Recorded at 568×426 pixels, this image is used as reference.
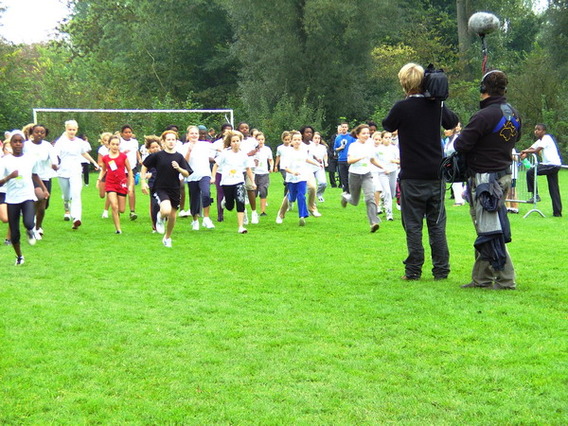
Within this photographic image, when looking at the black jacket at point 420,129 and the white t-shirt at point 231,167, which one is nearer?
the black jacket at point 420,129

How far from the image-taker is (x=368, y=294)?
9117 millimetres

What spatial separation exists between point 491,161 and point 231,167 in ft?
23.6

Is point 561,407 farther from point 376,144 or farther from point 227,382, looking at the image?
point 376,144

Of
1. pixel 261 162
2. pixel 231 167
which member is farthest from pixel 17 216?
pixel 261 162

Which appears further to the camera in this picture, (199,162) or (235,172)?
(199,162)

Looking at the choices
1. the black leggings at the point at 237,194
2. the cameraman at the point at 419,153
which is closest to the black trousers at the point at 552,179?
the black leggings at the point at 237,194

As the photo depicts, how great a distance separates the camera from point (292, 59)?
46.3 meters

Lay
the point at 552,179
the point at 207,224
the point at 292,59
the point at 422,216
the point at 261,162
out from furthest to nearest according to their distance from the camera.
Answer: the point at 292,59 < the point at 261,162 < the point at 552,179 < the point at 207,224 < the point at 422,216

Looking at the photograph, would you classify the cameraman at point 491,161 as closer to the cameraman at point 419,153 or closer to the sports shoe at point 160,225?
the cameraman at point 419,153

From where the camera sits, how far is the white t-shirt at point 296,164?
16.4 m

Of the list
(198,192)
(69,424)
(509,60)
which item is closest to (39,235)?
(198,192)

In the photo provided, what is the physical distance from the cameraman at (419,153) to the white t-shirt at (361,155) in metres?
5.04

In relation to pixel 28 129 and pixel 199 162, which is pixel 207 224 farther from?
pixel 28 129

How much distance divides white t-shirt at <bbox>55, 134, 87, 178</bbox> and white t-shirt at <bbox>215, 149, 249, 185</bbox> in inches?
117
